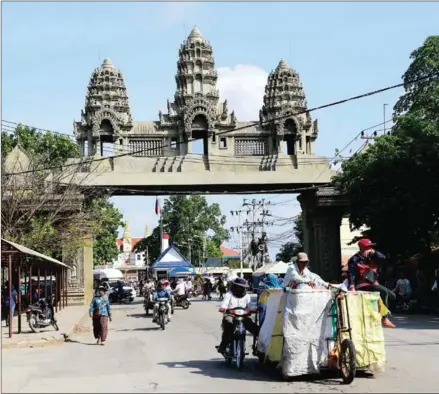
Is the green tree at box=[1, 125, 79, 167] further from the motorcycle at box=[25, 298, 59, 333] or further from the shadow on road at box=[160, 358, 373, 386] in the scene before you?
the shadow on road at box=[160, 358, 373, 386]

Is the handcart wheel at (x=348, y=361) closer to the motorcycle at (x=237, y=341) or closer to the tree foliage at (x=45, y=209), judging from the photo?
the motorcycle at (x=237, y=341)

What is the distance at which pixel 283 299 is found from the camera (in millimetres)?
10062

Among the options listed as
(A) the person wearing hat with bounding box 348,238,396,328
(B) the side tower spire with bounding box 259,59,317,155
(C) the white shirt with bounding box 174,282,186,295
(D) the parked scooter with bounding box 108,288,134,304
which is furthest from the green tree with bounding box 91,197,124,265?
(A) the person wearing hat with bounding box 348,238,396,328

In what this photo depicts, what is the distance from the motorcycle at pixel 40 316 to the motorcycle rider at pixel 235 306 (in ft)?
29.4

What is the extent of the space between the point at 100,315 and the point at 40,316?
375 cm

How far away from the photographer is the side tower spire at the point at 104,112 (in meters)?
59.9

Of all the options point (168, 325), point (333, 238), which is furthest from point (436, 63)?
point (168, 325)

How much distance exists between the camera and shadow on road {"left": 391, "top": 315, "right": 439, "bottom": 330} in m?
19.6

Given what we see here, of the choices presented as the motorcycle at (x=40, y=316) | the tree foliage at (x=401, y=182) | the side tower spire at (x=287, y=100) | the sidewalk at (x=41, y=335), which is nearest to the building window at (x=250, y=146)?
the side tower spire at (x=287, y=100)

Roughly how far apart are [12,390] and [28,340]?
754 centimetres

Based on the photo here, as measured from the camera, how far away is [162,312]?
2042cm

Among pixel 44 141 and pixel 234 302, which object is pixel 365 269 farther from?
pixel 44 141

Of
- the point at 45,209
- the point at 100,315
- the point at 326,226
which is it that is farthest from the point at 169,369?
the point at 326,226

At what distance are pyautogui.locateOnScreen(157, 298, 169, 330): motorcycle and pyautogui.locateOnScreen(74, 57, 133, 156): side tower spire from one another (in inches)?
1489
